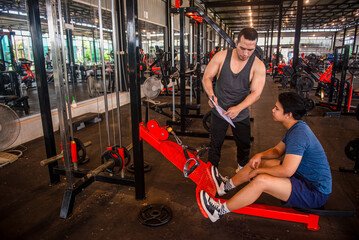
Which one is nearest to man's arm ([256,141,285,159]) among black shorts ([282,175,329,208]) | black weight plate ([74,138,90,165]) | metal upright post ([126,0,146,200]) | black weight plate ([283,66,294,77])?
black shorts ([282,175,329,208])

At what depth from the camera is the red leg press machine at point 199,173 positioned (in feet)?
5.76

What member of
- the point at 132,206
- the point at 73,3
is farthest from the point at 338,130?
the point at 73,3

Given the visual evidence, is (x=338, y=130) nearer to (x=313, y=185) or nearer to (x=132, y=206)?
(x=313, y=185)

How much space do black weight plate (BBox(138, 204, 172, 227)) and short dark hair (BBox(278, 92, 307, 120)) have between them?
1.21m

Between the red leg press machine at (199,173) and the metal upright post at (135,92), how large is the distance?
0.13m

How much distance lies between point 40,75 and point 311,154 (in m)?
2.26

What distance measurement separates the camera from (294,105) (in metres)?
1.57

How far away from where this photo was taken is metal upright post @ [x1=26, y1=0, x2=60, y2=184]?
1.99 meters

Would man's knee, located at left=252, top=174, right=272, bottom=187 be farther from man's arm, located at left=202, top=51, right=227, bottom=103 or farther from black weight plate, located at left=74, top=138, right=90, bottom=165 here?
black weight plate, located at left=74, top=138, right=90, bottom=165

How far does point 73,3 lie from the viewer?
498 centimetres

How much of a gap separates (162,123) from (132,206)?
2838 millimetres

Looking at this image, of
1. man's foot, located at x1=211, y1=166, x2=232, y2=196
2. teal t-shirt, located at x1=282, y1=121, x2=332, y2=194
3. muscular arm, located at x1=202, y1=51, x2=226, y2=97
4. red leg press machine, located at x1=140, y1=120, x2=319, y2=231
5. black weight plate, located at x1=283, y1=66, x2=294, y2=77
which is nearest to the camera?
teal t-shirt, located at x1=282, y1=121, x2=332, y2=194

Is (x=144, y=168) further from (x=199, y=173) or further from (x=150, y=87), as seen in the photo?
(x=150, y=87)

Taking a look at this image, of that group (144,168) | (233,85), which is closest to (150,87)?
(144,168)
